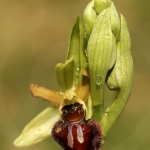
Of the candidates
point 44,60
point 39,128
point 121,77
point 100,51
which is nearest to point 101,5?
point 100,51

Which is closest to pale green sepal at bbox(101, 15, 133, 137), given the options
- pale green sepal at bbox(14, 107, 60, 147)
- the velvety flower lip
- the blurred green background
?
the velvety flower lip

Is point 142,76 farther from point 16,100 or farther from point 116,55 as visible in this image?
point 116,55

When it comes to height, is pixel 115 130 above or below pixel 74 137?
below

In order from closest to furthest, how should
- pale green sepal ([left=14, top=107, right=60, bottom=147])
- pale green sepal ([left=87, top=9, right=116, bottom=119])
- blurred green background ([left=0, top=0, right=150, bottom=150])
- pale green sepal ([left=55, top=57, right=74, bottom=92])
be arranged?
pale green sepal ([left=87, top=9, right=116, bottom=119]), pale green sepal ([left=55, top=57, right=74, bottom=92]), pale green sepal ([left=14, top=107, right=60, bottom=147]), blurred green background ([left=0, top=0, right=150, bottom=150])

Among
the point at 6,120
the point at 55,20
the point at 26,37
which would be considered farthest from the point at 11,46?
the point at 6,120

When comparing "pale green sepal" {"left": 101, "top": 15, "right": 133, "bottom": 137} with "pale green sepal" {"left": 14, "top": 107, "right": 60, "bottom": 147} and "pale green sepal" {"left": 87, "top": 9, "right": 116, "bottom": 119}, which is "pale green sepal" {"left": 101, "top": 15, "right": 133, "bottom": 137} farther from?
"pale green sepal" {"left": 14, "top": 107, "right": 60, "bottom": 147}

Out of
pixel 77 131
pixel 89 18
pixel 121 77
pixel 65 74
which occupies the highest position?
pixel 89 18

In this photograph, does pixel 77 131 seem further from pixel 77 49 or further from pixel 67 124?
pixel 77 49
